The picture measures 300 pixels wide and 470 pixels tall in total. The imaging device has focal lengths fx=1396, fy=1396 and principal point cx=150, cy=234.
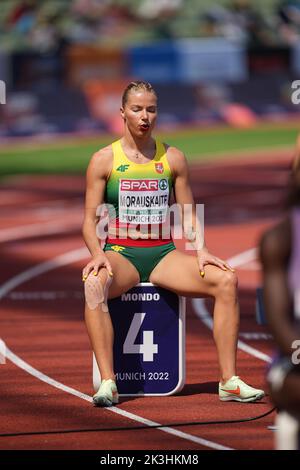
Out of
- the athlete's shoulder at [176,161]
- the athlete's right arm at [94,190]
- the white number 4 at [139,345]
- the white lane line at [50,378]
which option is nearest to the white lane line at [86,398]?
the white lane line at [50,378]

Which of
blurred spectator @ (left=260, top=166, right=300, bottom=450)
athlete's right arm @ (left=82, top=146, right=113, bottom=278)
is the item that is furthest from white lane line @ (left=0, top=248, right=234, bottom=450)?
blurred spectator @ (left=260, top=166, right=300, bottom=450)

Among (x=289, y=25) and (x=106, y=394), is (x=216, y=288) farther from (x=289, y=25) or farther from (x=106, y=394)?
(x=289, y=25)

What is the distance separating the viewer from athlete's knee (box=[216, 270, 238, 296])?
8383 millimetres

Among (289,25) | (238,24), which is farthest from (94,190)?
(238,24)

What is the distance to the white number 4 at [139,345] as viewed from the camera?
8.67 meters

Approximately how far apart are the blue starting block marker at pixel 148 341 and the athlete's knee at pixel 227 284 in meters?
0.39

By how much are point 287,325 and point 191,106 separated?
109 feet

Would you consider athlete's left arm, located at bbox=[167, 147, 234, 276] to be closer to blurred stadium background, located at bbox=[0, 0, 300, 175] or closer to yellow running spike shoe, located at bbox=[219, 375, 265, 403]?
yellow running spike shoe, located at bbox=[219, 375, 265, 403]

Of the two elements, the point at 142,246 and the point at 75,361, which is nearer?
the point at 142,246

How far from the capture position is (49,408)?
8500 mm

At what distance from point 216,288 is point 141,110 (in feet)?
3.86

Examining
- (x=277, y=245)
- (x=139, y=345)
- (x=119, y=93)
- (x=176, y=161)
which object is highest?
(x=119, y=93)

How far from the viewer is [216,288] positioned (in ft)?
27.6

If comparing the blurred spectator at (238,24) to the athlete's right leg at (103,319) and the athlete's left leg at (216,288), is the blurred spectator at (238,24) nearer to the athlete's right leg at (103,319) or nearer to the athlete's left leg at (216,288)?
the athlete's left leg at (216,288)
